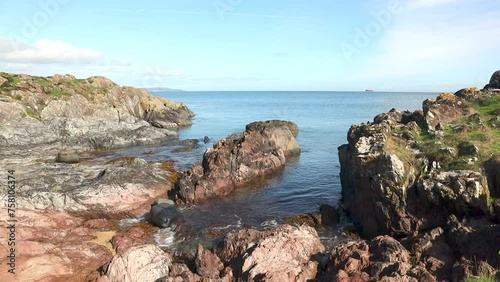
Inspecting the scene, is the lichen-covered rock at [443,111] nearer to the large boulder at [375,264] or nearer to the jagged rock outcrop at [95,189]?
the large boulder at [375,264]

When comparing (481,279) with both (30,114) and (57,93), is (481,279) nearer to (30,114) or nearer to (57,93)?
(30,114)

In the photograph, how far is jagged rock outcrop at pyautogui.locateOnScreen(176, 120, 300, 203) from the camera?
3422cm

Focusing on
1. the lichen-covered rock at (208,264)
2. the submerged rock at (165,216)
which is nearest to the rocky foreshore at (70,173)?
→ the submerged rock at (165,216)

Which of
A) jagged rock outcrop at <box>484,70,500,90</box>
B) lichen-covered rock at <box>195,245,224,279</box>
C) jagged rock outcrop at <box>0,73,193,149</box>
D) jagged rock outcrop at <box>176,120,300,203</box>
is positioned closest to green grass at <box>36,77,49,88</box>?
jagged rock outcrop at <box>0,73,193,149</box>

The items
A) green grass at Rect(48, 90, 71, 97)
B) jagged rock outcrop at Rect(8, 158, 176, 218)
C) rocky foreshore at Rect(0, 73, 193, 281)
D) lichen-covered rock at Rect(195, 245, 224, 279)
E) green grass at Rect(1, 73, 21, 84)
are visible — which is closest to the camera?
lichen-covered rock at Rect(195, 245, 224, 279)

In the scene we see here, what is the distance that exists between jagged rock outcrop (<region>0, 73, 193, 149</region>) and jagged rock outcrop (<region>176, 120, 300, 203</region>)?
2454 centimetres

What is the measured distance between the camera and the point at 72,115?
209 feet

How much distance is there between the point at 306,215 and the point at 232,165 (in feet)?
38.8

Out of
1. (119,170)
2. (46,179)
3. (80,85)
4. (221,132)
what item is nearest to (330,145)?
(221,132)

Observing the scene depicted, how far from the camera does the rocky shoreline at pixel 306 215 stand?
58.9ft

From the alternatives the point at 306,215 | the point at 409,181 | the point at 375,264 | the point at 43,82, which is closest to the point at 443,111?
the point at 409,181

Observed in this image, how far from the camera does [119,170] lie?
34875 mm

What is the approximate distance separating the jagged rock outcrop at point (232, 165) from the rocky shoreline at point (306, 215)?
0.49ft

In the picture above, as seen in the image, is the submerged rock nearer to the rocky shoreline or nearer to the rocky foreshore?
the rocky shoreline
